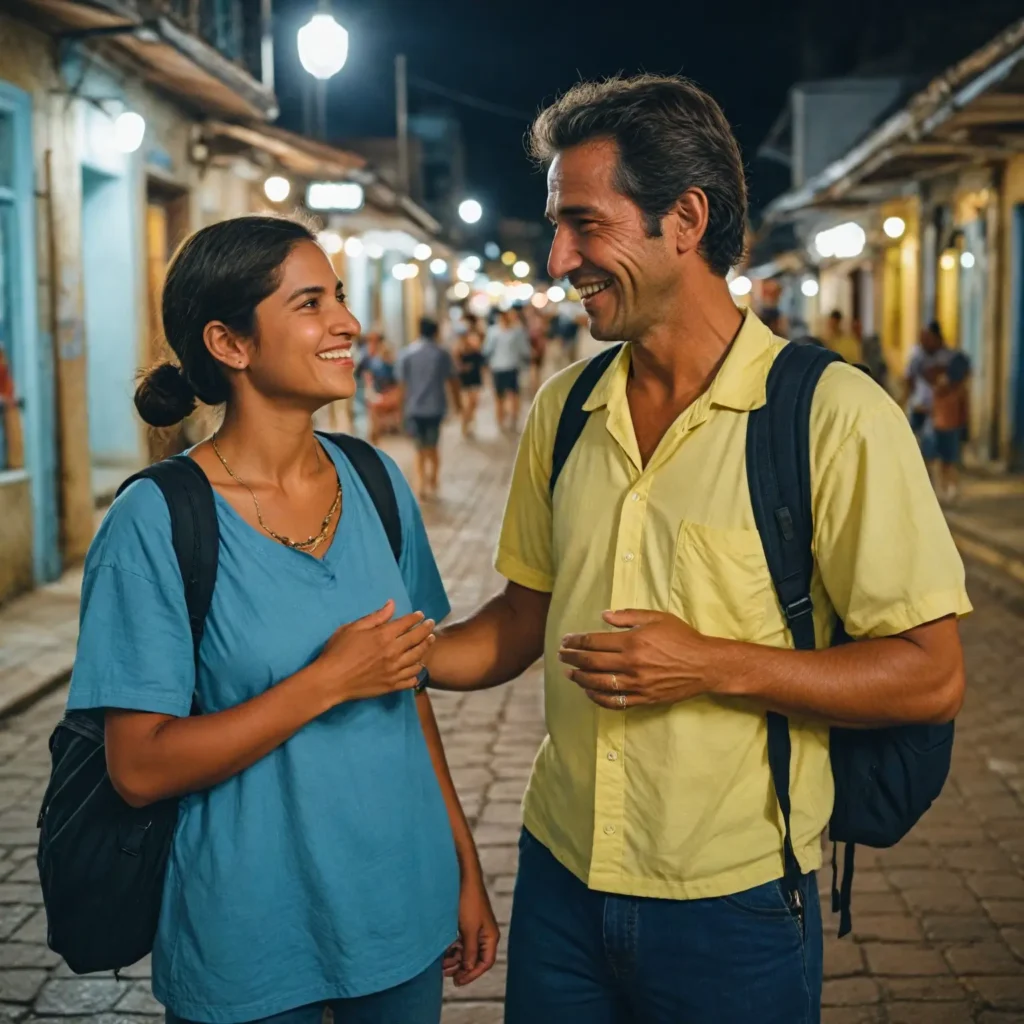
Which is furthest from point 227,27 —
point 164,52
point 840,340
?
point 840,340

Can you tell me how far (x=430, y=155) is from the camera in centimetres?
8388

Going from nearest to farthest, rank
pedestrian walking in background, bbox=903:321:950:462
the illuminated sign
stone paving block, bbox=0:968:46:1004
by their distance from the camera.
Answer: stone paving block, bbox=0:968:46:1004
pedestrian walking in background, bbox=903:321:950:462
the illuminated sign

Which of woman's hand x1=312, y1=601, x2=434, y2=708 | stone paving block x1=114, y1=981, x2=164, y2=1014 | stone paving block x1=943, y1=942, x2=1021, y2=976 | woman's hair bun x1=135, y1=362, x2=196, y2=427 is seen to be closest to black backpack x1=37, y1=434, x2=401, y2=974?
woman's hand x1=312, y1=601, x2=434, y2=708

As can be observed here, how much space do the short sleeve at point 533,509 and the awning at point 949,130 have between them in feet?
30.6

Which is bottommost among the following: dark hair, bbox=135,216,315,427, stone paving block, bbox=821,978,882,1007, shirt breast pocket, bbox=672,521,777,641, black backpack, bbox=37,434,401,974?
stone paving block, bbox=821,978,882,1007

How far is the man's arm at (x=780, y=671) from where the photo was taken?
2.15 meters

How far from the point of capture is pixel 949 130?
50.2 ft

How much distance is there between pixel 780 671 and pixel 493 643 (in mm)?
752

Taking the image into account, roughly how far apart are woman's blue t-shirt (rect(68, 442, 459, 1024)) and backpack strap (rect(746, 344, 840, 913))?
0.65 meters

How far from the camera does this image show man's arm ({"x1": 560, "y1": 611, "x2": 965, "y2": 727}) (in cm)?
215

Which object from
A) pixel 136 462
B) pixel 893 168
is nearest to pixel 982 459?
pixel 893 168

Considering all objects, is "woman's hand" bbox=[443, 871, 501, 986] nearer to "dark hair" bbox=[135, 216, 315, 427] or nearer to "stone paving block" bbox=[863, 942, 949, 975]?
"dark hair" bbox=[135, 216, 315, 427]

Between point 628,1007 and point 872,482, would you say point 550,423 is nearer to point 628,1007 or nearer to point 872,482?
point 872,482

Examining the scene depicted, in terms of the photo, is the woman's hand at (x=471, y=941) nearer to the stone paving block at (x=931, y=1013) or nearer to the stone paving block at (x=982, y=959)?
the stone paving block at (x=931, y=1013)
